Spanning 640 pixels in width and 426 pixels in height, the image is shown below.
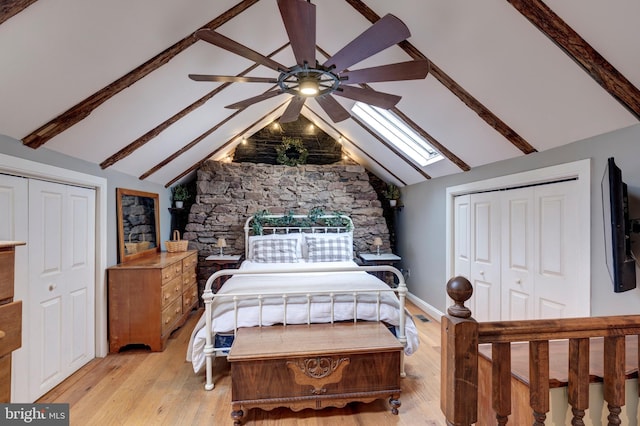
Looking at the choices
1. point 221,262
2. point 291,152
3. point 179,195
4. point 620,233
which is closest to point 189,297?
point 221,262

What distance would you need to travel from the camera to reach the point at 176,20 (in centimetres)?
201

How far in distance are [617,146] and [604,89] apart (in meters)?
0.42

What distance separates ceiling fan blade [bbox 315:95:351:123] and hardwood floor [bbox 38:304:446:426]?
230 cm

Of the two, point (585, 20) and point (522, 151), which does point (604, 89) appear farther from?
point (522, 151)

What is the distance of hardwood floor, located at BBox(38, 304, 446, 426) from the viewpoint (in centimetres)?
216

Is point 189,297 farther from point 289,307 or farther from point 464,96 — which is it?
point 464,96

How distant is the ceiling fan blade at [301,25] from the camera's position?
138 centimetres

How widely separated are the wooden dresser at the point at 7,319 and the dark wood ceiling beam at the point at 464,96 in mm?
2663

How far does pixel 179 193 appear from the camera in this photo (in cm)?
505

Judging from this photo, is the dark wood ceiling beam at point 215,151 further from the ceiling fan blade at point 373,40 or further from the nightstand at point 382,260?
the ceiling fan blade at point 373,40

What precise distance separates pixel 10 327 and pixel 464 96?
329 centimetres

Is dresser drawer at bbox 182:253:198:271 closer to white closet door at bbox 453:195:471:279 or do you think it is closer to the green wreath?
the green wreath

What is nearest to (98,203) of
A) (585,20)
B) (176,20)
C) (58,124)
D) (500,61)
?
(58,124)

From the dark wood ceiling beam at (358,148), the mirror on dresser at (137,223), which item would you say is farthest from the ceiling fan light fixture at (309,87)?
the dark wood ceiling beam at (358,148)
